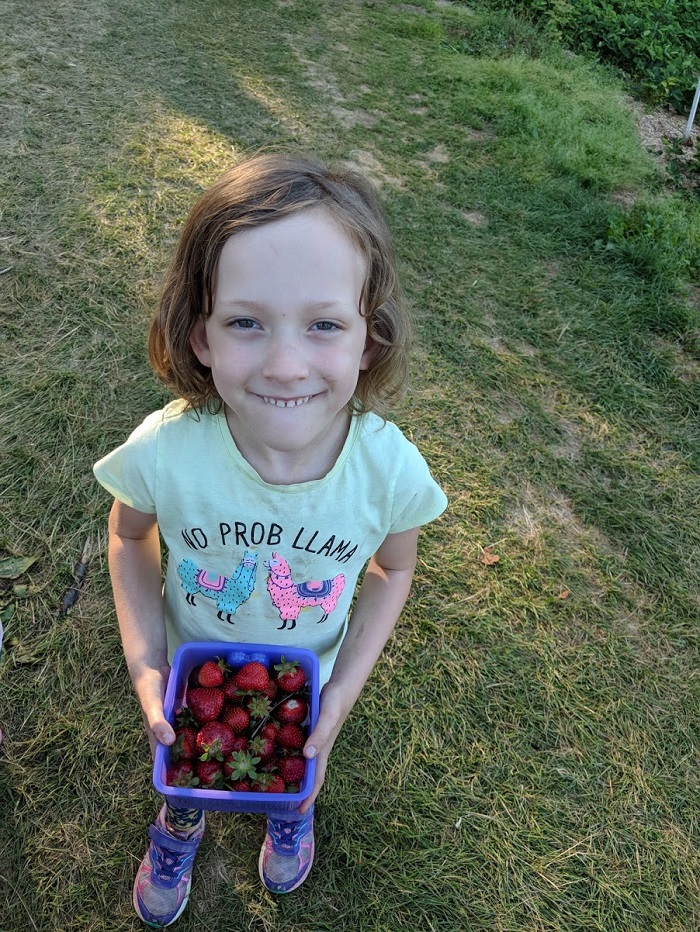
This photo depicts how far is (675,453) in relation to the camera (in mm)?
3158

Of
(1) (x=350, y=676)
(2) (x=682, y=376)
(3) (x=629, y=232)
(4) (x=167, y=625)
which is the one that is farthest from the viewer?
(3) (x=629, y=232)

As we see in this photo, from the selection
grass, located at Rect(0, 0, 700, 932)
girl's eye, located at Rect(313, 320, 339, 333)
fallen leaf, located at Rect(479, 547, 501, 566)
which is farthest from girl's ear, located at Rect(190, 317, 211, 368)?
fallen leaf, located at Rect(479, 547, 501, 566)

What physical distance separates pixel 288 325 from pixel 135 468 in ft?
1.53

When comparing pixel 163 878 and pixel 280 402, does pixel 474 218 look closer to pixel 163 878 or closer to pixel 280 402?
pixel 280 402

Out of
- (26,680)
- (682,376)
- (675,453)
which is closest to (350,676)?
(26,680)

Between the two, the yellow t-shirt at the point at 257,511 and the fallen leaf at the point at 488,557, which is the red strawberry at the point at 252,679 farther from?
the fallen leaf at the point at 488,557

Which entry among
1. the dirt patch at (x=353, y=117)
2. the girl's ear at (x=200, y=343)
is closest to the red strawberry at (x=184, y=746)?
the girl's ear at (x=200, y=343)

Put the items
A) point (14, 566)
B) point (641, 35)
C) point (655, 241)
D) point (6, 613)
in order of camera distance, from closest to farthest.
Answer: point (6, 613) → point (14, 566) → point (655, 241) → point (641, 35)

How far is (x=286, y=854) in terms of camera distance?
176 cm

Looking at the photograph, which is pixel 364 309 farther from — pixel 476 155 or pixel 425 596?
pixel 476 155

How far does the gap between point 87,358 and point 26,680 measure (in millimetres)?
1438

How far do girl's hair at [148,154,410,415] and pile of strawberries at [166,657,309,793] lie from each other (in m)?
0.57

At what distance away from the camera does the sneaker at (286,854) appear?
1.71 metres

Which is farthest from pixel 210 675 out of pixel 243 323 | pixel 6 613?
pixel 6 613
